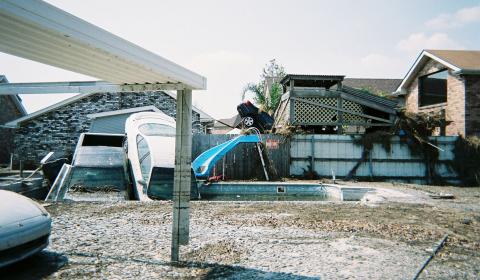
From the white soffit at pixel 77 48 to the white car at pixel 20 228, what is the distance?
70.6 inches

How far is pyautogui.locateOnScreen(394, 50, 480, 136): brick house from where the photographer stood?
15.6m

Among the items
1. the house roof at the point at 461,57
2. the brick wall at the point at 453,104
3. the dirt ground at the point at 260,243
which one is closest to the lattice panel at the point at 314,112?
the brick wall at the point at 453,104

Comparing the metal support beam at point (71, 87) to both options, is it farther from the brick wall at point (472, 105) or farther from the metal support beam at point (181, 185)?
the brick wall at point (472, 105)

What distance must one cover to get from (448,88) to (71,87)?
1879 centimetres

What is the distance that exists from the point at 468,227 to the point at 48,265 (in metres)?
7.13

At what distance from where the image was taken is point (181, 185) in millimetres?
4043

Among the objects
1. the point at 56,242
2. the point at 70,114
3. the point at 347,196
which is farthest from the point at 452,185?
the point at 70,114

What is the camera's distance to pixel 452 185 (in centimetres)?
1411

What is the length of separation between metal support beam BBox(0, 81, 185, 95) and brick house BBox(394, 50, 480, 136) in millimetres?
16591

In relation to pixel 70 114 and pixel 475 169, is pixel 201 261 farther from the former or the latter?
pixel 70 114

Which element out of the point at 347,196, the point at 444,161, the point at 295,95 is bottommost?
the point at 347,196

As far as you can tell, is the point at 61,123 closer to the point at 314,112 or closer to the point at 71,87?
the point at 314,112

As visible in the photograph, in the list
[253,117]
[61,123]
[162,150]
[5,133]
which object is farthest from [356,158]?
[5,133]

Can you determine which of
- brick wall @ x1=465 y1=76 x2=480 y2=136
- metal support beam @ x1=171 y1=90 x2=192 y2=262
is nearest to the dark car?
brick wall @ x1=465 y1=76 x2=480 y2=136
